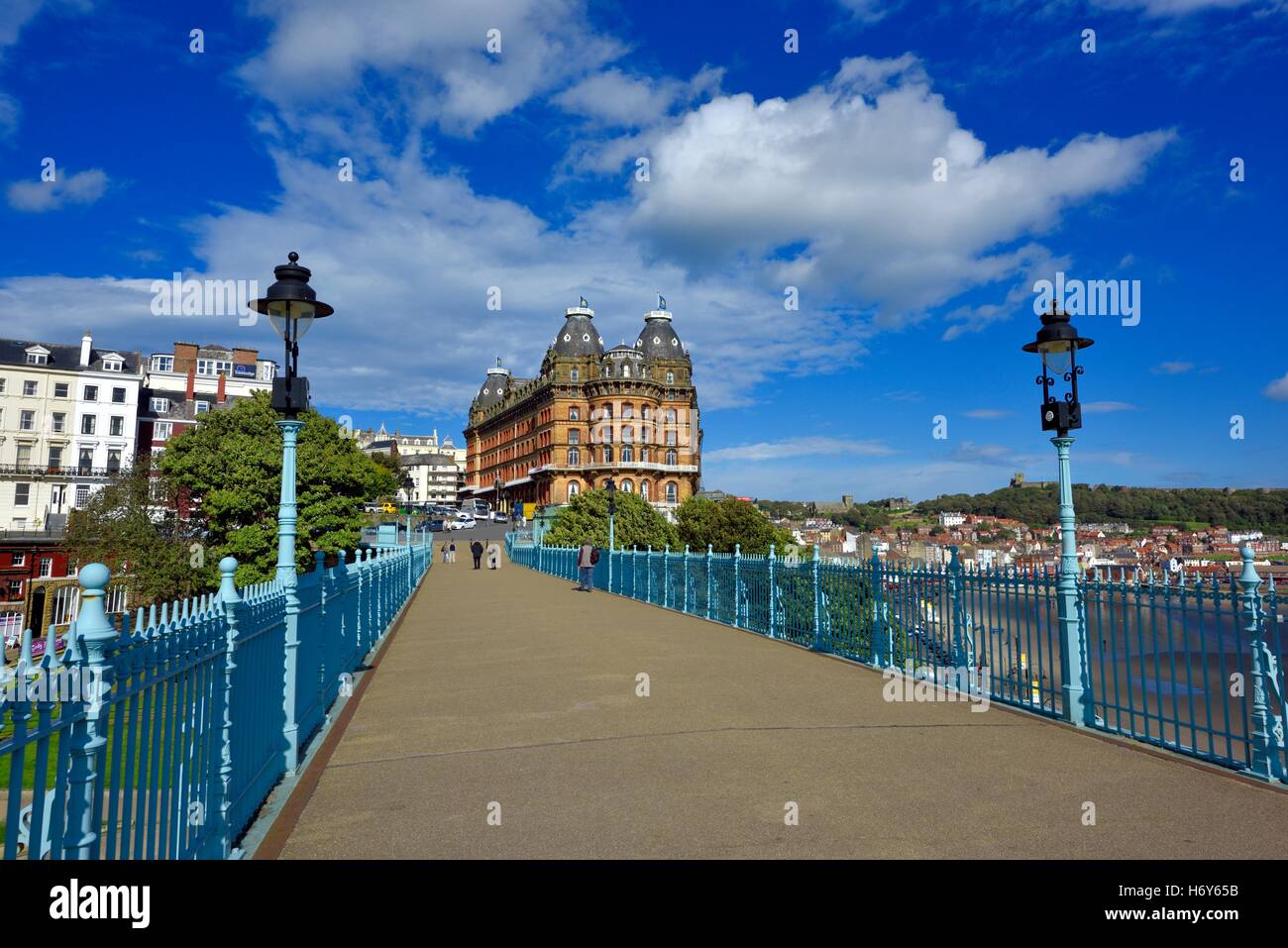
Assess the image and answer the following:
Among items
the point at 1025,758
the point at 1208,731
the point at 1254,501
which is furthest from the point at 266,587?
the point at 1254,501

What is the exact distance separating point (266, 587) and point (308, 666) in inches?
57.4

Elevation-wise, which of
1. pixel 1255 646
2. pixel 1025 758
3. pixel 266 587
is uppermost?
pixel 266 587

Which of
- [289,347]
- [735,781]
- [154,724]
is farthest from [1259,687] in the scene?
[289,347]

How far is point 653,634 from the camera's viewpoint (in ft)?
50.0

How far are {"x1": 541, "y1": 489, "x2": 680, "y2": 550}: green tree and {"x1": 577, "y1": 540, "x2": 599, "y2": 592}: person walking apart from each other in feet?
55.1

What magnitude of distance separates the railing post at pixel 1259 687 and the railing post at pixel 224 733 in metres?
7.02

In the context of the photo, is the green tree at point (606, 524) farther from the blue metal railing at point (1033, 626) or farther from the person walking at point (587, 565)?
the blue metal railing at point (1033, 626)

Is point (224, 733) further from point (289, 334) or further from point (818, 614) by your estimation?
point (818, 614)

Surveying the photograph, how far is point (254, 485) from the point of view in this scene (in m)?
37.7

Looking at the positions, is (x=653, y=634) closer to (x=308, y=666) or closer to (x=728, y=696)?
(x=728, y=696)

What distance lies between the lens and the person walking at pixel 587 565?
2681cm

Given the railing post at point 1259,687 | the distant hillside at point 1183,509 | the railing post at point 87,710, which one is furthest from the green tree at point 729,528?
the railing post at point 87,710

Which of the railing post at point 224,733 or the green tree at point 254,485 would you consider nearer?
the railing post at point 224,733

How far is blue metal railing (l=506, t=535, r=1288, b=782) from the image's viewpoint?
637 cm
